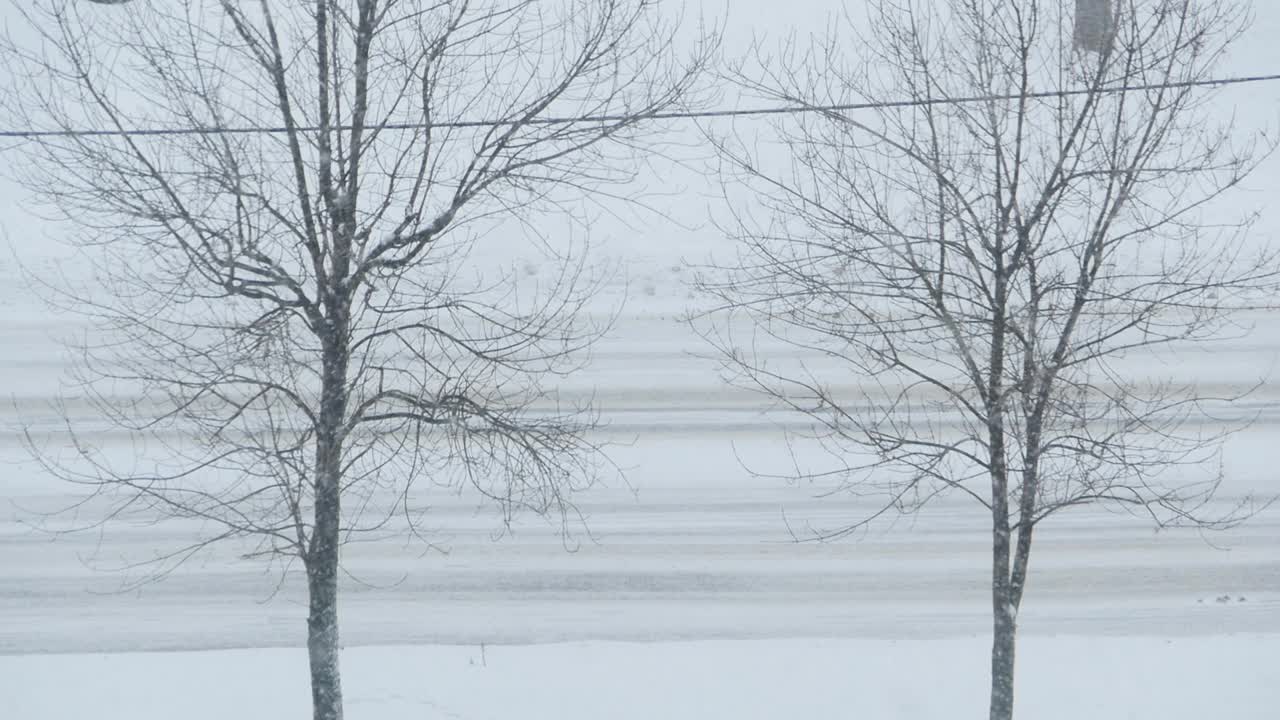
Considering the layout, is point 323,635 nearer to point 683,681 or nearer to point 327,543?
point 327,543

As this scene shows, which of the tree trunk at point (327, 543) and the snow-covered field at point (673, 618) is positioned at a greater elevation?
the tree trunk at point (327, 543)

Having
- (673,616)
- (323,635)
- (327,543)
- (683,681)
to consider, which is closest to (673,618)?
(673,616)

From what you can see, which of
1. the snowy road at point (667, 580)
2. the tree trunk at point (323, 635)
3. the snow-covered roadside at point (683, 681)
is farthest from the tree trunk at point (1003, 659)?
the tree trunk at point (323, 635)

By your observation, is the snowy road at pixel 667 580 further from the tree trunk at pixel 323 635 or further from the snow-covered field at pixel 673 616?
the tree trunk at pixel 323 635

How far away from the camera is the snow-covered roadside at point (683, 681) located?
6.54 metres

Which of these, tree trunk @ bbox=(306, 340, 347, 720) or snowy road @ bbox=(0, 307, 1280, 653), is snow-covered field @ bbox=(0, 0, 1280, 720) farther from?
tree trunk @ bbox=(306, 340, 347, 720)

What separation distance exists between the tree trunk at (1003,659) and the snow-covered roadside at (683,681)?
4.61 feet

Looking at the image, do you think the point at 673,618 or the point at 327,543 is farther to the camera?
the point at 673,618

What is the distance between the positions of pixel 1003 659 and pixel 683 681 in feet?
8.14

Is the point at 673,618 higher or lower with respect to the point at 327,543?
lower

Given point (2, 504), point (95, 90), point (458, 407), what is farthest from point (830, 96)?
point (2, 504)

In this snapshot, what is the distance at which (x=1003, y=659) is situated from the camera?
17.1ft

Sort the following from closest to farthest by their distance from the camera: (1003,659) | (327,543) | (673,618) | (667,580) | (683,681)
→ (327,543)
(1003,659)
(683,681)
(673,618)
(667,580)

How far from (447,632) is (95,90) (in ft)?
15.5
